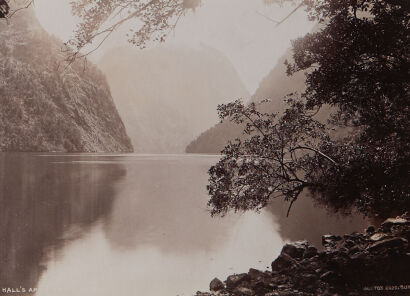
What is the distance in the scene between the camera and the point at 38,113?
553 feet

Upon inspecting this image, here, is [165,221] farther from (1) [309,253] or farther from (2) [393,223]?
(2) [393,223]

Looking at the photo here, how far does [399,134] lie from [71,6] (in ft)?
39.7

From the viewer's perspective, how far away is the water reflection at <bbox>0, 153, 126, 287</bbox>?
18.0 m

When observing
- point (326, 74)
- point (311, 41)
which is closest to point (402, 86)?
point (326, 74)

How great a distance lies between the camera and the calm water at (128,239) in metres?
16.6

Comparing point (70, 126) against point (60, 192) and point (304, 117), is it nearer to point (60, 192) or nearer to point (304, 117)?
point (60, 192)

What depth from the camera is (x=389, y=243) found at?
1504 cm

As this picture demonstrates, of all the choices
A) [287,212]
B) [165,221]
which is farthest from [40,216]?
[287,212]

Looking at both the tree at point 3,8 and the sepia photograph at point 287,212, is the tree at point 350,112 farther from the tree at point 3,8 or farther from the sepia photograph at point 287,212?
the tree at point 3,8

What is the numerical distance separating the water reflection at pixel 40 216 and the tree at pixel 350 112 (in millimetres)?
8718

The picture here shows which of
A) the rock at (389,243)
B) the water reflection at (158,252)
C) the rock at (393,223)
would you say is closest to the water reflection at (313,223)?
the water reflection at (158,252)

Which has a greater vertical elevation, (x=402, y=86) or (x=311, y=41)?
(x=311, y=41)

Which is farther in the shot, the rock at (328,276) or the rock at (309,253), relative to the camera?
the rock at (309,253)

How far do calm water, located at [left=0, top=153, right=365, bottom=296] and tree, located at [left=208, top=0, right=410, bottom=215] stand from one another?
14.7ft
